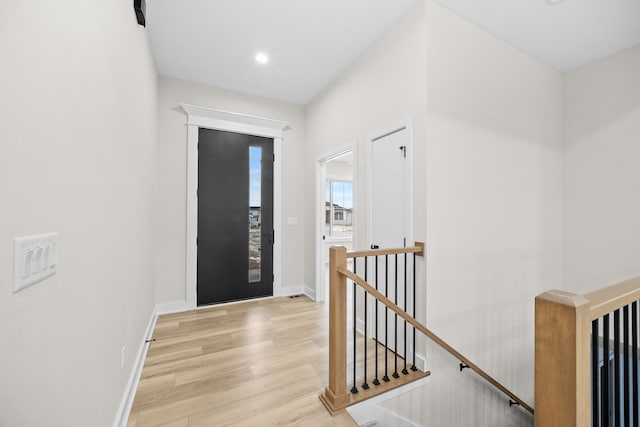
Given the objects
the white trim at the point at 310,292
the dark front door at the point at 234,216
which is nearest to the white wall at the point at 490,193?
the white trim at the point at 310,292

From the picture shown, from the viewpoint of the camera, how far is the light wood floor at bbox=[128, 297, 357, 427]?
1670 millimetres

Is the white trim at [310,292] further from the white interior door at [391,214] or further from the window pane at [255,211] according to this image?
the white interior door at [391,214]

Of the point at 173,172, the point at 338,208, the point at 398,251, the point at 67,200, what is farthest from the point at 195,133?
the point at 338,208

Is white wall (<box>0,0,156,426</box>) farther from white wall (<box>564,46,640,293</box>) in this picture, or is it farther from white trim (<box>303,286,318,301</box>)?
white wall (<box>564,46,640,293</box>)

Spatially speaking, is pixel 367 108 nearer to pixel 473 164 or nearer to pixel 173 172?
pixel 473 164

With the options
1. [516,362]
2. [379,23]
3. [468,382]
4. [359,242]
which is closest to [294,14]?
[379,23]

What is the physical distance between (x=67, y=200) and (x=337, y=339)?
163 centimetres

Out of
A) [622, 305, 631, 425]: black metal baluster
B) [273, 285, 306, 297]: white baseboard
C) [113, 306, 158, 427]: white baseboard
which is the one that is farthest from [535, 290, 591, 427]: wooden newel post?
[273, 285, 306, 297]: white baseboard

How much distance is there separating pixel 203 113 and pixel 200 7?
140 centimetres

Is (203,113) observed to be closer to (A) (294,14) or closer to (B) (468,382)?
(A) (294,14)

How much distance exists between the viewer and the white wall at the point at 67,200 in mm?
655

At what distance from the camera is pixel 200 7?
2.27 m

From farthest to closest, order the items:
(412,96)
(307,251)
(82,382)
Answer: (307,251), (412,96), (82,382)

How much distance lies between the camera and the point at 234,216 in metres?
3.71
